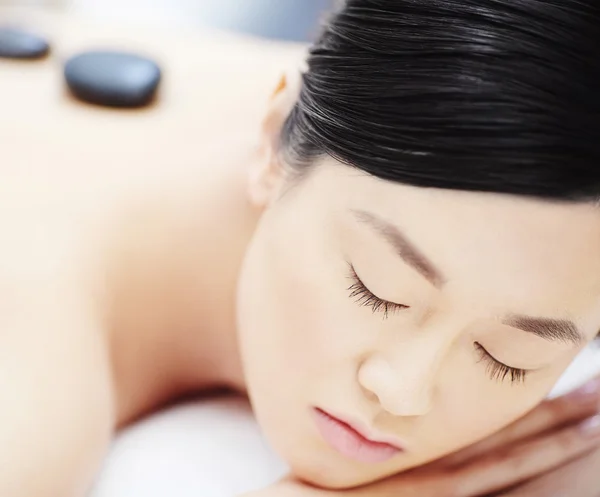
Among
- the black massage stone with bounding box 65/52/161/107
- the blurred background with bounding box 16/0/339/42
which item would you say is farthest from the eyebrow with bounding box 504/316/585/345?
the blurred background with bounding box 16/0/339/42

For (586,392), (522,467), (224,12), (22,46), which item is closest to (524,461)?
(522,467)

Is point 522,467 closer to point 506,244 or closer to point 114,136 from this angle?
point 506,244

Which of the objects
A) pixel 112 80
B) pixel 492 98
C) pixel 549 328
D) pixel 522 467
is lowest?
pixel 522 467

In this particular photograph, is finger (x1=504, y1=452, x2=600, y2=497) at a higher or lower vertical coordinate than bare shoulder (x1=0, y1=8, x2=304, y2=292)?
lower

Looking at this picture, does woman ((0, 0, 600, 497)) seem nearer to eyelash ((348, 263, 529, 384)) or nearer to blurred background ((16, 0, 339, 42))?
eyelash ((348, 263, 529, 384))

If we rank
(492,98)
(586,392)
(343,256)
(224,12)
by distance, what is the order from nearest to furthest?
1. (492,98)
2. (343,256)
3. (586,392)
4. (224,12)

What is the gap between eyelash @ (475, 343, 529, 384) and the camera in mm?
574

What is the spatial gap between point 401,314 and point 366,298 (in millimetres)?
33

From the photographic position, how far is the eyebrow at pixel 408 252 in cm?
52

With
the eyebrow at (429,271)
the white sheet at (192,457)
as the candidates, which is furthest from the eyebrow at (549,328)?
the white sheet at (192,457)

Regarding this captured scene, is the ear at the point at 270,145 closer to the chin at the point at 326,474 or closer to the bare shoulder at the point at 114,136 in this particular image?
the bare shoulder at the point at 114,136

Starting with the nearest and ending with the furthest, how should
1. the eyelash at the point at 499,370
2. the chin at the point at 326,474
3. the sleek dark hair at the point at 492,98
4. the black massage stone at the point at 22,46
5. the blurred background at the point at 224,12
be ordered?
the sleek dark hair at the point at 492,98 < the eyelash at the point at 499,370 < the chin at the point at 326,474 < the black massage stone at the point at 22,46 < the blurred background at the point at 224,12

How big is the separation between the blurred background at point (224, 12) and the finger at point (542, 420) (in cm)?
89

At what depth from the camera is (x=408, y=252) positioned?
53 cm
